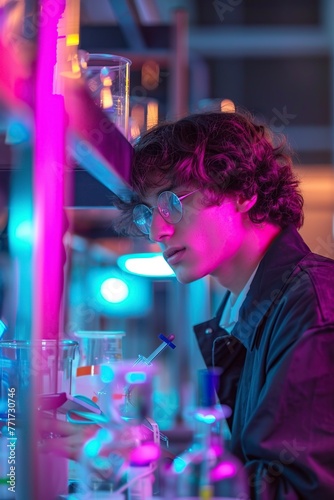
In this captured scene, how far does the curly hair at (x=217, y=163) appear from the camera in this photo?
1.45 m

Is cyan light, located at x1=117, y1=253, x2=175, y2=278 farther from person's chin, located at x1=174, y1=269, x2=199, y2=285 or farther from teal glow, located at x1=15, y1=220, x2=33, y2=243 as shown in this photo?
teal glow, located at x1=15, y1=220, x2=33, y2=243

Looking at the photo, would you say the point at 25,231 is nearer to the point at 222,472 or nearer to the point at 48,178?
the point at 48,178

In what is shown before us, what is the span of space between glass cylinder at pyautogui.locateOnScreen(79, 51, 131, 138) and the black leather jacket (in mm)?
523

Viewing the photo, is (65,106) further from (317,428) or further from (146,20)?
(146,20)

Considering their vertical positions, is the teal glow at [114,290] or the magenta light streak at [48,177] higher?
the magenta light streak at [48,177]

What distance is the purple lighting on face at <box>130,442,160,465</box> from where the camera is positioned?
0.97 meters

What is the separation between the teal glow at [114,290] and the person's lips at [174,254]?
2.09 feet

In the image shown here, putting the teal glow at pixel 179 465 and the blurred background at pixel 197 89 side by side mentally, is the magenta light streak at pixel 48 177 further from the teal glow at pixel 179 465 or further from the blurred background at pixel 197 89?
the blurred background at pixel 197 89

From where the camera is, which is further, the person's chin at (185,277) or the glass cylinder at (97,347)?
the glass cylinder at (97,347)

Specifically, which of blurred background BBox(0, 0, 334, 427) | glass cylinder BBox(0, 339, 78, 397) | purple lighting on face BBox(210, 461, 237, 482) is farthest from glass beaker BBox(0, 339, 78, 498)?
blurred background BBox(0, 0, 334, 427)

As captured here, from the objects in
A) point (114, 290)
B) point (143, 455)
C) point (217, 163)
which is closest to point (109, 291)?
point (114, 290)

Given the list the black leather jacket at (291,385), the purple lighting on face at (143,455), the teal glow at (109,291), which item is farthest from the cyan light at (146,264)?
the purple lighting on face at (143,455)

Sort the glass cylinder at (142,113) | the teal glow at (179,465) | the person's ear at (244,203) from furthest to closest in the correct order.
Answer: the glass cylinder at (142,113) → the person's ear at (244,203) → the teal glow at (179,465)

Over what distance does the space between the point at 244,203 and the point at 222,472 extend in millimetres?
668
